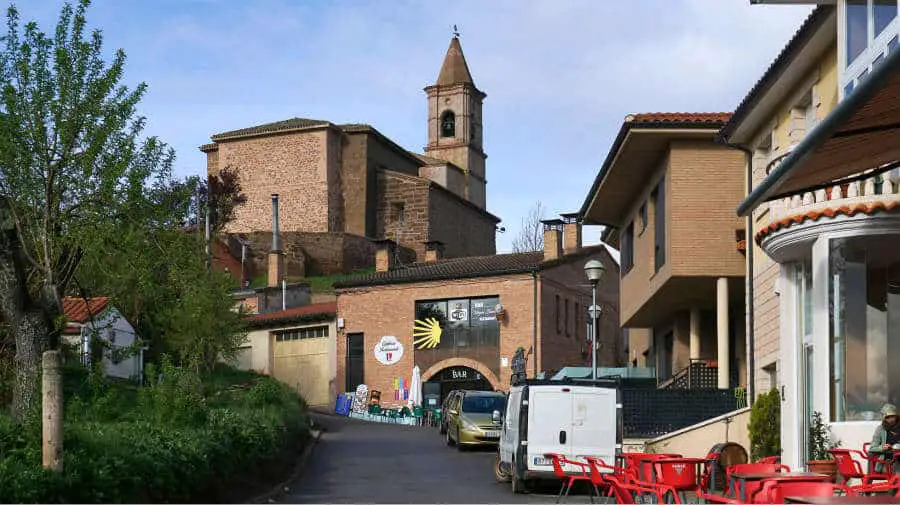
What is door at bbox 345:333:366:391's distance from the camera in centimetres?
5603

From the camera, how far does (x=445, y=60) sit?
116438mm

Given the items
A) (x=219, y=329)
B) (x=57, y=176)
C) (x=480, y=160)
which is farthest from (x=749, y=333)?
(x=480, y=160)

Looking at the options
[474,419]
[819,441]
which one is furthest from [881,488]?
[474,419]

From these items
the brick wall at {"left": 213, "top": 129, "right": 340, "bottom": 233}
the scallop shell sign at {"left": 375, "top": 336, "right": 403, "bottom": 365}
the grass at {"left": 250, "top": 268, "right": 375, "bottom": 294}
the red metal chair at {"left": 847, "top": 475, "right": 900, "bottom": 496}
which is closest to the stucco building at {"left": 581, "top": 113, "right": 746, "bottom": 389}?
the red metal chair at {"left": 847, "top": 475, "right": 900, "bottom": 496}

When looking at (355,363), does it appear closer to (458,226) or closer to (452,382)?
(452,382)

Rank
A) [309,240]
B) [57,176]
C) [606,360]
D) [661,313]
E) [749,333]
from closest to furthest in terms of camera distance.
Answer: [57,176] < [749,333] < [661,313] < [606,360] < [309,240]

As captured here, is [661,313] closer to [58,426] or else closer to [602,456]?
[602,456]

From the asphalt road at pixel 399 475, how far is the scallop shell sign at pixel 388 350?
16.7m

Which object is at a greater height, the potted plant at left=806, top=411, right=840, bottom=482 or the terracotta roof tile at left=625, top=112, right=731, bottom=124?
the terracotta roof tile at left=625, top=112, right=731, bottom=124

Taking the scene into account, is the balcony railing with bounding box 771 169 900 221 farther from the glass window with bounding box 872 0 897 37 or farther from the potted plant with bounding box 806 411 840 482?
the potted plant with bounding box 806 411 840 482

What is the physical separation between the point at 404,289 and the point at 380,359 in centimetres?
308

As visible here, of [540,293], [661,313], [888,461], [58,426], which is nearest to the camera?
[58,426]

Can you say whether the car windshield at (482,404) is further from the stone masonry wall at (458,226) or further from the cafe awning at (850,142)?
the stone masonry wall at (458,226)

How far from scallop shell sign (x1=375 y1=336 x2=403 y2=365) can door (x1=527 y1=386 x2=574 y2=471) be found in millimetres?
33760
